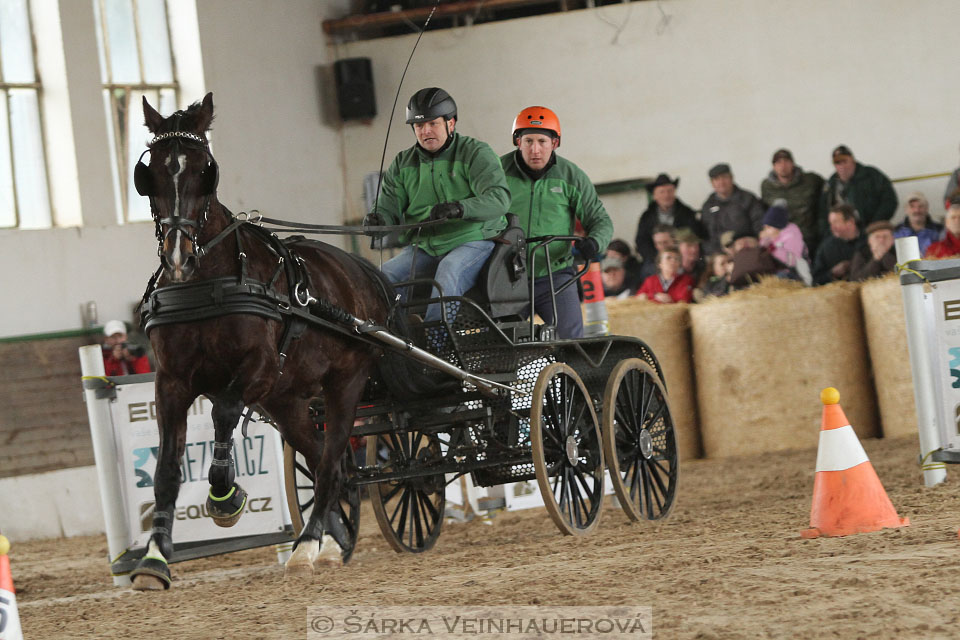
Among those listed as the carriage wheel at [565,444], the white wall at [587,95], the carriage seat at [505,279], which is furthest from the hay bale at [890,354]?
the carriage seat at [505,279]

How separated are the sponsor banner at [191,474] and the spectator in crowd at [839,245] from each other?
6302 mm

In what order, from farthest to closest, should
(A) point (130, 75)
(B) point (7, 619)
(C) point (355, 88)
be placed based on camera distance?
(C) point (355, 88)
(A) point (130, 75)
(B) point (7, 619)

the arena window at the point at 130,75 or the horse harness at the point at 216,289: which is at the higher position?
the arena window at the point at 130,75

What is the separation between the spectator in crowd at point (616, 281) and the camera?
12625 mm

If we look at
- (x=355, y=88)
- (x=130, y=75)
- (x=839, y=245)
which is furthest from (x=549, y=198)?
(x=355, y=88)

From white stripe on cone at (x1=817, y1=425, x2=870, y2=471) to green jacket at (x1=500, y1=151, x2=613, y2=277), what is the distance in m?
2.06

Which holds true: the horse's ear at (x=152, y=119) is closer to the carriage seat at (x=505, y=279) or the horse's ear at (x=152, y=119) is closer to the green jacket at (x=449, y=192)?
the green jacket at (x=449, y=192)

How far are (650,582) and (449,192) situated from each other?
2.84 metres

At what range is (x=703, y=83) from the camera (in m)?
14.1

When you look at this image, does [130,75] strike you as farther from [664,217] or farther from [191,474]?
[191,474]

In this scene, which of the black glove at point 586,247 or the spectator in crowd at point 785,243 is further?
the spectator in crowd at point 785,243

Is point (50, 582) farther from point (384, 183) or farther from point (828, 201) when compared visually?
point (828, 201)

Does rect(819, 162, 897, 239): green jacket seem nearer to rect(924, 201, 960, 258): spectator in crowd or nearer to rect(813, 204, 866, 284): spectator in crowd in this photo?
rect(813, 204, 866, 284): spectator in crowd

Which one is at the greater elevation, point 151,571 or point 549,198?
point 549,198
